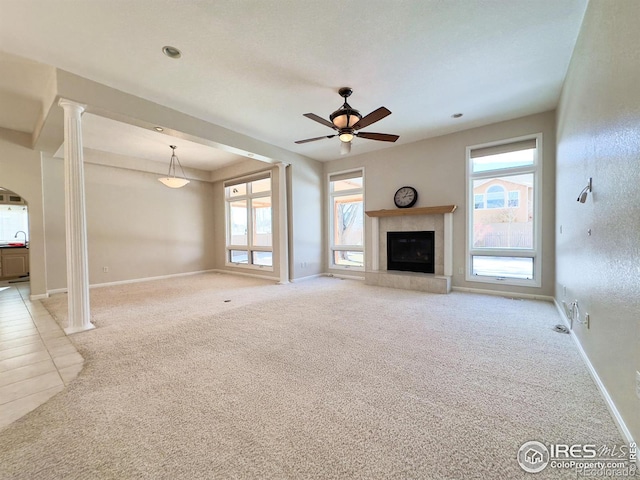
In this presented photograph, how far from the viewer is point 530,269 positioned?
179 inches

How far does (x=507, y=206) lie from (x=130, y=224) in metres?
8.51

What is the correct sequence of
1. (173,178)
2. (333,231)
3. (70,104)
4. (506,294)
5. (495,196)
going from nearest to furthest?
(70,104) < (506,294) < (495,196) < (173,178) < (333,231)

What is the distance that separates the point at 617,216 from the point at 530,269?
350 centimetres

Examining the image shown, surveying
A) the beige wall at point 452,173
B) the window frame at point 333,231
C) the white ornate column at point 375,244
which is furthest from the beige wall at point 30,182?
the white ornate column at point 375,244

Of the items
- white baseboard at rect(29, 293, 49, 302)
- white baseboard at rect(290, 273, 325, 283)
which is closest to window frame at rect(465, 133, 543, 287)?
white baseboard at rect(290, 273, 325, 283)

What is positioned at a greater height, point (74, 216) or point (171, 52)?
point (171, 52)

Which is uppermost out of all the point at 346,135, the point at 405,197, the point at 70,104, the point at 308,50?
the point at 308,50

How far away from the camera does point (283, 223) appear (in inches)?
244

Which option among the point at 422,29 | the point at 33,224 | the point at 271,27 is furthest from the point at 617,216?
the point at 33,224

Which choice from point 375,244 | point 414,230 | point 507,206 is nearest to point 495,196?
point 507,206

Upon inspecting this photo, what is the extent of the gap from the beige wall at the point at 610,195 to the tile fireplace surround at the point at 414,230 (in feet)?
7.77

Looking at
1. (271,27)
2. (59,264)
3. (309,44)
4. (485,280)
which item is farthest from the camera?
(59,264)

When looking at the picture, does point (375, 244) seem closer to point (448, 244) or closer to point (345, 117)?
point (448, 244)

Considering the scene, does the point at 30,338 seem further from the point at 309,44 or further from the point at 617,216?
the point at 617,216
